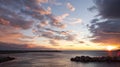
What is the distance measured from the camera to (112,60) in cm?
7181

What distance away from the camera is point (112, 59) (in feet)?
240

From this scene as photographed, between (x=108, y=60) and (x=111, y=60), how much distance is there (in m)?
1.11

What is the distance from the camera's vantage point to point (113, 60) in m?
71.9

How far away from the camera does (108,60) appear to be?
7200 cm

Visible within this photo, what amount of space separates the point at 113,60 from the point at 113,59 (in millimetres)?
1191

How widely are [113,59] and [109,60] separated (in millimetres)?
2312

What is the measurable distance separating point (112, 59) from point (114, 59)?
0.77 metres

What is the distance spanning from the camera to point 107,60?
7206 cm

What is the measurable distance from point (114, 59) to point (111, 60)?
196 centimetres

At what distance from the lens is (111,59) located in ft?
238

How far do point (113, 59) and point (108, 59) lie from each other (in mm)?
2040

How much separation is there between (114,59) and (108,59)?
94.4 inches

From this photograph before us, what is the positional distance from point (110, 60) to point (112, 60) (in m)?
0.80
